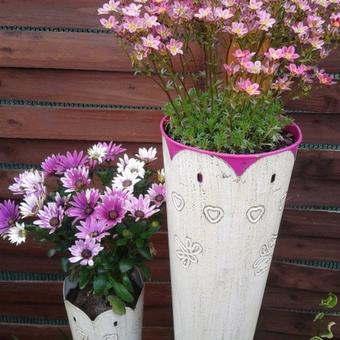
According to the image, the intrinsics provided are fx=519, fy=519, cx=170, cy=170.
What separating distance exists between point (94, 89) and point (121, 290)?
2.25ft

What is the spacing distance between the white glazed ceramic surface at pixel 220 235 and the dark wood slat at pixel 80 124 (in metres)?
0.48

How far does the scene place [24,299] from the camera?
2096mm

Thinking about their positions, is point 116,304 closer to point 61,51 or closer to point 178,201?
point 178,201

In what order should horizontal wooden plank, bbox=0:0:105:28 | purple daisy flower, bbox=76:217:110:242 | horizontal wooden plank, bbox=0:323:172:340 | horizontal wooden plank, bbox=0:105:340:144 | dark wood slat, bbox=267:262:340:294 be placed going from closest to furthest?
purple daisy flower, bbox=76:217:110:242
horizontal wooden plank, bbox=0:0:105:28
horizontal wooden plank, bbox=0:105:340:144
dark wood slat, bbox=267:262:340:294
horizontal wooden plank, bbox=0:323:172:340

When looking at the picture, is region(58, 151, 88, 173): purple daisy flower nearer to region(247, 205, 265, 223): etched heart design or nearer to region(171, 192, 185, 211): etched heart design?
region(171, 192, 185, 211): etched heart design

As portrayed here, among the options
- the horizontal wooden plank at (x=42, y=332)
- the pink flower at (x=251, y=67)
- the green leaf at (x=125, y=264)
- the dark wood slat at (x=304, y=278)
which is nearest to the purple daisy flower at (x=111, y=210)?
the green leaf at (x=125, y=264)

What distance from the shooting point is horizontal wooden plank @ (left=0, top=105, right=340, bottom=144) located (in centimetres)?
172

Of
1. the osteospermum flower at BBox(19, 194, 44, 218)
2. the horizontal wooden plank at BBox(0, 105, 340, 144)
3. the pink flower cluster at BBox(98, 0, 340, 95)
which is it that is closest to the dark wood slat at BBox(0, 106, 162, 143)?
the horizontal wooden plank at BBox(0, 105, 340, 144)

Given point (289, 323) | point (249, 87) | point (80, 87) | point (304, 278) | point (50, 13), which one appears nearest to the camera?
point (249, 87)

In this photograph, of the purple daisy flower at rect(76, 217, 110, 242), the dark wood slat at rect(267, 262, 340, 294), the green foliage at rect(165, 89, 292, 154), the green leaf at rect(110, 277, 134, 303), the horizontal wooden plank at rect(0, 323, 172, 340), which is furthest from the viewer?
Answer: the horizontal wooden plank at rect(0, 323, 172, 340)

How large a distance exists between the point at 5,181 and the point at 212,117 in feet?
3.15

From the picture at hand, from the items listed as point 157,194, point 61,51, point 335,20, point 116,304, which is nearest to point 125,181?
point 157,194

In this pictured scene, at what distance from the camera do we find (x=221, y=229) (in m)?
1.24

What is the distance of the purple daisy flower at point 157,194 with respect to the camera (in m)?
1.42
